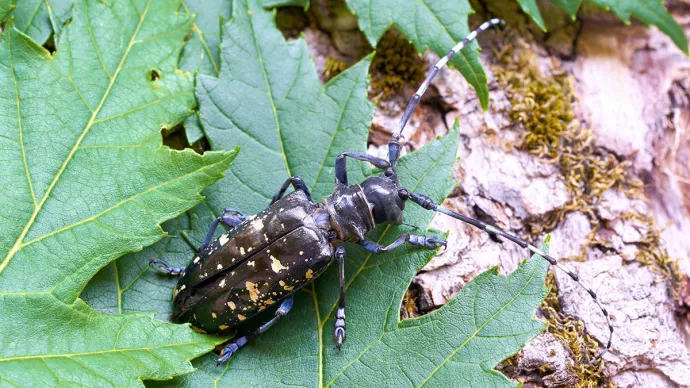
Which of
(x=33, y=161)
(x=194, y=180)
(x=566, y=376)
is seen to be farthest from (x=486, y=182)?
(x=33, y=161)

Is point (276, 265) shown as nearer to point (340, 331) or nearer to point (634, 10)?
point (340, 331)

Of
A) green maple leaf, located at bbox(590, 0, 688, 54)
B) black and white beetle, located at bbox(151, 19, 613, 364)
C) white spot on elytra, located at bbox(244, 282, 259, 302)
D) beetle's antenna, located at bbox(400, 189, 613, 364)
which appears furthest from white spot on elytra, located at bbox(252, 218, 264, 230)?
green maple leaf, located at bbox(590, 0, 688, 54)

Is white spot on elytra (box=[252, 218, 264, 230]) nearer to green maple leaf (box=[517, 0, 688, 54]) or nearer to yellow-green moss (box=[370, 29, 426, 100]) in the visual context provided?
yellow-green moss (box=[370, 29, 426, 100])

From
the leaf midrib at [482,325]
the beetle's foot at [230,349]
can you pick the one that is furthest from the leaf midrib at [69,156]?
the leaf midrib at [482,325]

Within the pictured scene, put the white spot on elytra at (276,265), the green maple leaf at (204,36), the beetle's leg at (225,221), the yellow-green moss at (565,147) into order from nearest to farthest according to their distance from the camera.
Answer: the white spot on elytra at (276,265) < the beetle's leg at (225,221) < the green maple leaf at (204,36) < the yellow-green moss at (565,147)

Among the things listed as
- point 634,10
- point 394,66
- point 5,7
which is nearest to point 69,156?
point 5,7

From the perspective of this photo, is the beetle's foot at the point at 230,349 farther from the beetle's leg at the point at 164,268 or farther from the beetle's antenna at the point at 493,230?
the beetle's antenna at the point at 493,230
